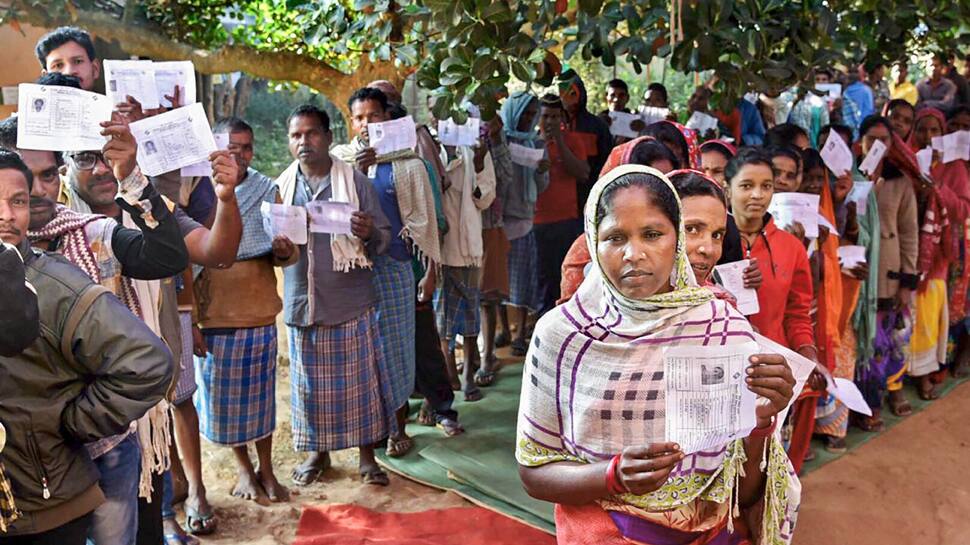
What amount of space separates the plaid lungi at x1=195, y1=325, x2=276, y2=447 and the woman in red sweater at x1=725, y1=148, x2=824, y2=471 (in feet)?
7.96

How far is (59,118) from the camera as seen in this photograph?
2625 mm

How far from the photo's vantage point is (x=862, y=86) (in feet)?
31.3

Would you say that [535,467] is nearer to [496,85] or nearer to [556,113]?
[496,85]

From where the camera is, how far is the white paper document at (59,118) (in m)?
2.55

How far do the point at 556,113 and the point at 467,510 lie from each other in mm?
2984

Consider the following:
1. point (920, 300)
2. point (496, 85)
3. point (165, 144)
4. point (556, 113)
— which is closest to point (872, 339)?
point (920, 300)

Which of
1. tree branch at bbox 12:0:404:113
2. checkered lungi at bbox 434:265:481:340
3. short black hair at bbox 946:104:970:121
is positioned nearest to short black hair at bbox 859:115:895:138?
short black hair at bbox 946:104:970:121

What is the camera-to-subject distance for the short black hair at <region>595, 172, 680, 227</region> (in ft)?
6.55

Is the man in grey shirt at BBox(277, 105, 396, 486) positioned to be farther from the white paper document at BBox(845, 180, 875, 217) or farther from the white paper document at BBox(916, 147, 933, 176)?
the white paper document at BBox(916, 147, 933, 176)

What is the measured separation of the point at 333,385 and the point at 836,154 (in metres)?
3.09

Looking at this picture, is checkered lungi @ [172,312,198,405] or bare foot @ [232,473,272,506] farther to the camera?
bare foot @ [232,473,272,506]

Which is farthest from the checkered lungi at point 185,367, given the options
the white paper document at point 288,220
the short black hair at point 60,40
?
the short black hair at point 60,40

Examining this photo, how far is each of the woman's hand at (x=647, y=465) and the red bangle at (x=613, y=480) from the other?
19mm

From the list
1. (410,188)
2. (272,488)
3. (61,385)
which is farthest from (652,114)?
(61,385)
